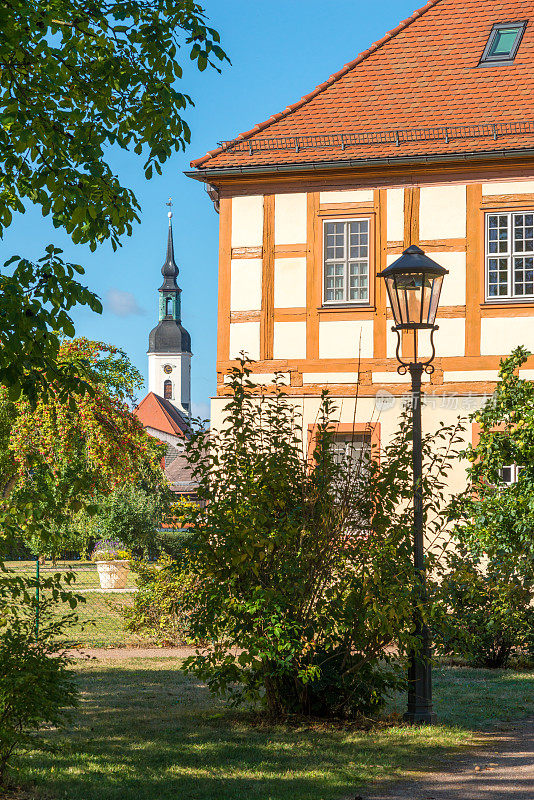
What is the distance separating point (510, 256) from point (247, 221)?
164 inches

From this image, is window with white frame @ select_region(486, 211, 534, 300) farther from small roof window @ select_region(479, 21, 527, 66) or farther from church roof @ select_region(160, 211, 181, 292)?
church roof @ select_region(160, 211, 181, 292)

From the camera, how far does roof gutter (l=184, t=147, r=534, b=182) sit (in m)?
15.8

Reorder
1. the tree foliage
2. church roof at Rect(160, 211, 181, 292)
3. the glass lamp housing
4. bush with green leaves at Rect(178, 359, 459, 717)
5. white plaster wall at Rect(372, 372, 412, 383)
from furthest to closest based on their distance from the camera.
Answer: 1. church roof at Rect(160, 211, 181, 292)
2. the tree foliage
3. white plaster wall at Rect(372, 372, 412, 383)
4. the glass lamp housing
5. bush with green leaves at Rect(178, 359, 459, 717)

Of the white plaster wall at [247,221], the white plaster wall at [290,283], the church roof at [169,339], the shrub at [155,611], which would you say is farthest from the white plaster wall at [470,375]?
the church roof at [169,339]

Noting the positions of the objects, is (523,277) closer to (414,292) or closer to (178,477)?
(414,292)

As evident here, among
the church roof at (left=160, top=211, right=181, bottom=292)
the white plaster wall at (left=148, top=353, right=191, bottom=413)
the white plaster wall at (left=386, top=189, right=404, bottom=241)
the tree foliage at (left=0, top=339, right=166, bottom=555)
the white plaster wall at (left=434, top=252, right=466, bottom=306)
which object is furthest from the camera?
the white plaster wall at (left=148, top=353, right=191, bottom=413)

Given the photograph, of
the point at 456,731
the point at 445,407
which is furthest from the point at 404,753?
the point at 445,407

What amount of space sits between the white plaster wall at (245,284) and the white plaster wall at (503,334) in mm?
3551

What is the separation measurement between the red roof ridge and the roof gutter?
0.39m

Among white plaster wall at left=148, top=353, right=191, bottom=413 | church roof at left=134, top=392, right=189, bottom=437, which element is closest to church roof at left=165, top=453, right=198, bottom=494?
church roof at left=134, top=392, right=189, bottom=437

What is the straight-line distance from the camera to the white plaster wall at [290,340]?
54.2 feet

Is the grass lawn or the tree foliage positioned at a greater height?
the tree foliage

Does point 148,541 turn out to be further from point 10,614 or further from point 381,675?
point 10,614

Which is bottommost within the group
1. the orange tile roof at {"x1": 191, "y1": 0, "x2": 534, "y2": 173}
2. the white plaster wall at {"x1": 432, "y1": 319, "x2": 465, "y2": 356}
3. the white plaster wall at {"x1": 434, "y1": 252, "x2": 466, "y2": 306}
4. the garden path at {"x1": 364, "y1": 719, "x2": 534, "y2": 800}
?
the garden path at {"x1": 364, "y1": 719, "x2": 534, "y2": 800}
